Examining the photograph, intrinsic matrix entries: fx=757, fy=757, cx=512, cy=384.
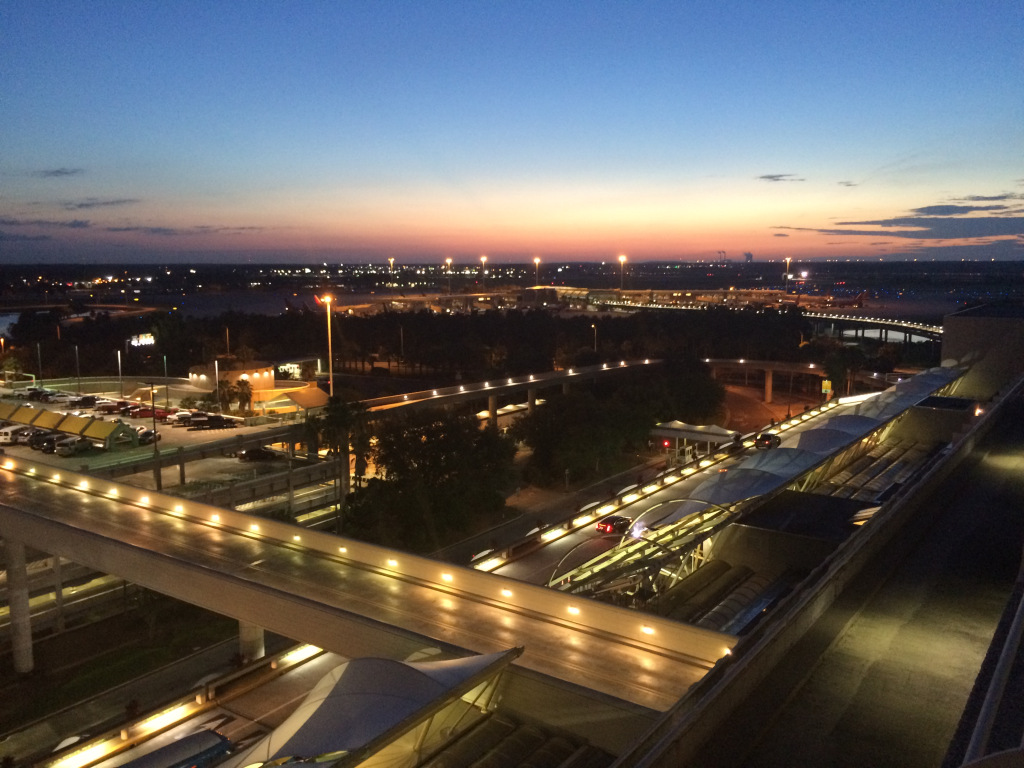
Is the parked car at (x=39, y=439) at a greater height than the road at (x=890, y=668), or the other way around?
the road at (x=890, y=668)

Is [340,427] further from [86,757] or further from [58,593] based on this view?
[86,757]

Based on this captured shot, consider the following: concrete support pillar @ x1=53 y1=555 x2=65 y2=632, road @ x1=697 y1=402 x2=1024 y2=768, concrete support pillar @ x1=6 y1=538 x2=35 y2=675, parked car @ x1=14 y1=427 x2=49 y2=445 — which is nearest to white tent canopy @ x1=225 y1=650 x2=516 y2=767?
road @ x1=697 y1=402 x2=1024 y2=768

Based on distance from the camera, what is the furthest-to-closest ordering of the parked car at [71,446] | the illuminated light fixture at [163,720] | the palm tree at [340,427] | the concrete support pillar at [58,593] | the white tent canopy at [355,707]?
1. the parked car at [71,446]
2. the palm tree at [340,427]
3. the concrete support pillar at [58,593]
4. the illuminated light fixture at [163,720]
5. the white tent canopy at [355,707]

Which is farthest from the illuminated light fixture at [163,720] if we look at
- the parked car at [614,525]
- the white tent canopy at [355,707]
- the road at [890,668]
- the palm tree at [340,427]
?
the palm tree at [340,427]

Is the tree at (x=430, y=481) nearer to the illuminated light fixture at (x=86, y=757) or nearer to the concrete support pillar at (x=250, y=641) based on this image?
the concrete support pillar at (x=250, y=641)

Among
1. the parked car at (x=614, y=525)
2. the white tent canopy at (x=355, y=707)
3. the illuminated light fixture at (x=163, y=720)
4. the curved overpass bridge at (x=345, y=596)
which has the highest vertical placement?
the white tent canopy at (x=355, y=707)

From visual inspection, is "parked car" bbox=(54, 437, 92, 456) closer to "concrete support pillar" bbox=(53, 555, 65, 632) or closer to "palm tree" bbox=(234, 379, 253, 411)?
"palm tree" bbox=(234, 379, 253, 411)

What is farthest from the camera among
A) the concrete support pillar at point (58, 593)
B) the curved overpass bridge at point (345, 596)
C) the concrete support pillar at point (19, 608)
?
the concrete support pillar at point (58, 593)

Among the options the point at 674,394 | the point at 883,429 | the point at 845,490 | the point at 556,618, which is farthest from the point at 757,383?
the point at 556,618
